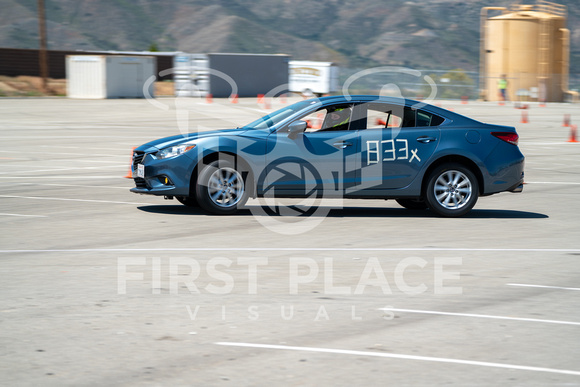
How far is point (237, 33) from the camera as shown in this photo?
174875mm

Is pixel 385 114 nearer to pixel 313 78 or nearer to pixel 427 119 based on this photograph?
pixel 427 119

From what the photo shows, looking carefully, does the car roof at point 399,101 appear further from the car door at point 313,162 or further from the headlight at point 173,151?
the headlight at point 173,151

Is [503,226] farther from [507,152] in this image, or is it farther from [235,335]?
[235,335]

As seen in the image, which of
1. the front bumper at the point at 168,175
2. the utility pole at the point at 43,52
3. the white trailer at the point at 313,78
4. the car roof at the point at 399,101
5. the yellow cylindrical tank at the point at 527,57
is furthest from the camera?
the yellow cylindrical tank at the point at 527,57

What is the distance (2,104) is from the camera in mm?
42656

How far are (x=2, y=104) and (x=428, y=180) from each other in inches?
1433

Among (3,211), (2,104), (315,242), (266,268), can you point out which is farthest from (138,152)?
(2,104)

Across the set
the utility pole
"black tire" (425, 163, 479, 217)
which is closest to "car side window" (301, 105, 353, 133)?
"black tire" (425, 163, 479, 217)

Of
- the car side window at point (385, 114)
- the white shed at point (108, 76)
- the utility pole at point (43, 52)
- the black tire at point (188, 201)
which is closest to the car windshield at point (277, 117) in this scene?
the car side window at point (385, 114)

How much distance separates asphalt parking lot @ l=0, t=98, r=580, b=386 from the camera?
4957 millimetres

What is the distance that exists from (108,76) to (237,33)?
127m

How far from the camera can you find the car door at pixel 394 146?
1080 cm

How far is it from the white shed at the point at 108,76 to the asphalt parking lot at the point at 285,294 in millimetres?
39382

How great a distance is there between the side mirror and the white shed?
139ft
